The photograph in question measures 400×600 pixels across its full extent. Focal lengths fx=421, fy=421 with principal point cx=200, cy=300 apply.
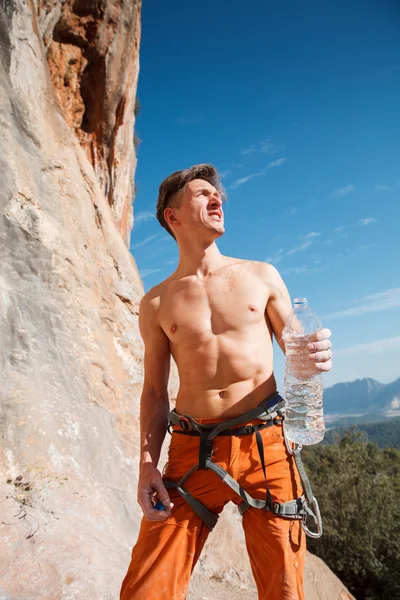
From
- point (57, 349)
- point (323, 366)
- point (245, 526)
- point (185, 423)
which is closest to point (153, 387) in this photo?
point (185, 423)

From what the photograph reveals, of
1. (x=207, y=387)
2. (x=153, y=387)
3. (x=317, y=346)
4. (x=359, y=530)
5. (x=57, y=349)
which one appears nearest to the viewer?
(x=317, y=346)

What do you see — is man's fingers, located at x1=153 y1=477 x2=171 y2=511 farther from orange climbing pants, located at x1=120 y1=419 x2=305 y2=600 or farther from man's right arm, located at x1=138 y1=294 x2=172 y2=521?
man's right arm, located at x1=138 y1=294 x2=172 y2=521

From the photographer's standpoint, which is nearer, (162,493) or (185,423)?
(162,493)

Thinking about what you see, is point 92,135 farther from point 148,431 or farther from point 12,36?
point 148,431

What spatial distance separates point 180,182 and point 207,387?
1.45 m

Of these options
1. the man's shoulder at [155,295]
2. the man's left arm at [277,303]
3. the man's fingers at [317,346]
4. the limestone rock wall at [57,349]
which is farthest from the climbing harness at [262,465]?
the limestone rock wall at [57,349]

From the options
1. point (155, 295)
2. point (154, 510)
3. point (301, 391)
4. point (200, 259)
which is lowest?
point (154, 510)

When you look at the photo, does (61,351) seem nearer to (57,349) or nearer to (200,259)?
(57,349)

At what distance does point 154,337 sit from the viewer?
8.91 feet

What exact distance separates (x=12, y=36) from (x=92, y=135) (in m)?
2.93

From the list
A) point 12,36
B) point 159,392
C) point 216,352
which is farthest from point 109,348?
point 12,36

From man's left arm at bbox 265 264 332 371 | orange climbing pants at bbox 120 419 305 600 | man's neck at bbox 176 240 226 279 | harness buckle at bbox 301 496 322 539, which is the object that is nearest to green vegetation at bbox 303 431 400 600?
harness buckle at bbox 301 496 322 539

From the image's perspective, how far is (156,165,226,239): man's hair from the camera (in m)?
2.97

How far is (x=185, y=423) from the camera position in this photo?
7.82 ft
